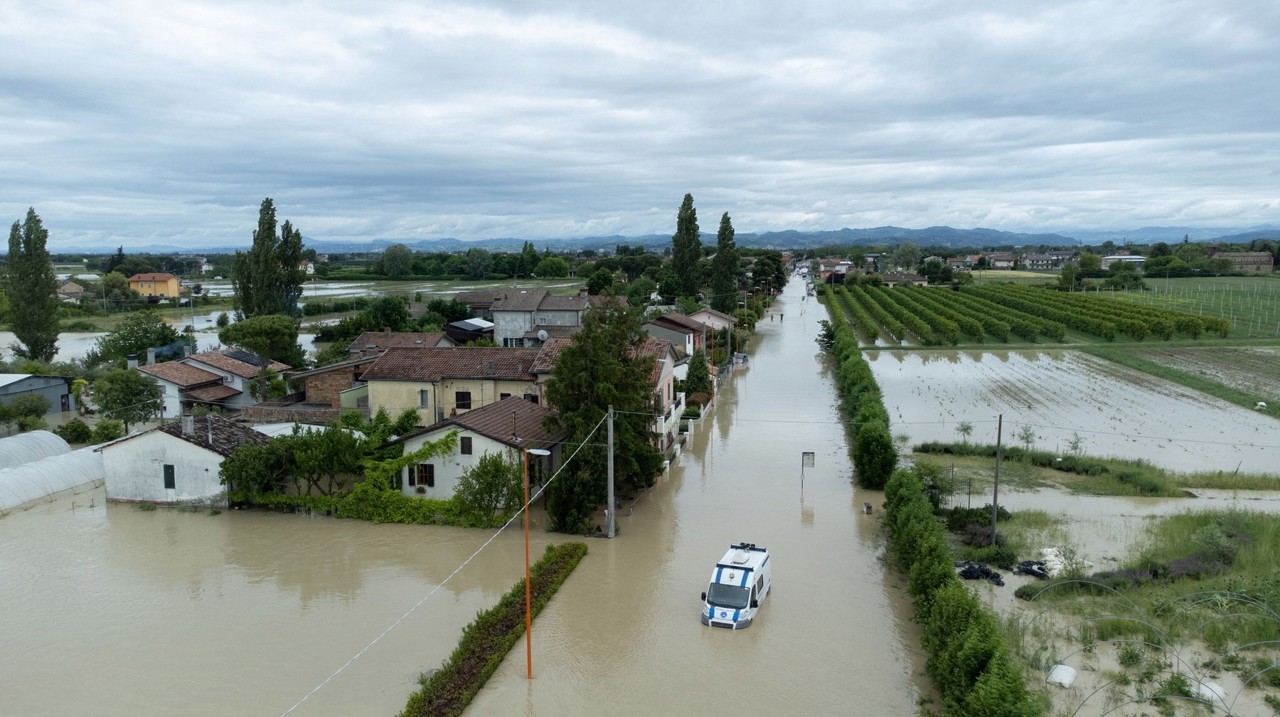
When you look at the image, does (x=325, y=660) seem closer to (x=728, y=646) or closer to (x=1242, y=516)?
(x=728, y=646)

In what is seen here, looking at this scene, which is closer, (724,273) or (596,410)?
(596,410)

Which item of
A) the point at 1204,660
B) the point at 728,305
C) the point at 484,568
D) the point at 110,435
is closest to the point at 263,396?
the point at 110,435

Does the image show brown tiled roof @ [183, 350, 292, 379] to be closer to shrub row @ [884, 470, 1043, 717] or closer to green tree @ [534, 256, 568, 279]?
shrub row @ [884, 470, 1043, 717]

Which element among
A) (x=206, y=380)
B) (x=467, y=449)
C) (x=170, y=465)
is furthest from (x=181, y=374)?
(x=467, y=449)

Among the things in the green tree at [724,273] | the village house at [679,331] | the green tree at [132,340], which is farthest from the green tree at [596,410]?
the green tree at [724,273]

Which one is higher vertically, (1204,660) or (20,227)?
(20,227)

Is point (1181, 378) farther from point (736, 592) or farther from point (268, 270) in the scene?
point (268, 270)
